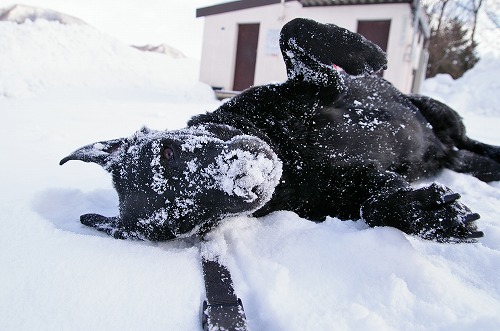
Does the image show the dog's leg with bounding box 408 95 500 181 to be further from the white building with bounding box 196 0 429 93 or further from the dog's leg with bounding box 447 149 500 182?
the white building with bounding box 196 0 429 93

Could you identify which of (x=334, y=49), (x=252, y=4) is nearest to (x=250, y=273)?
(x=334, y=49)

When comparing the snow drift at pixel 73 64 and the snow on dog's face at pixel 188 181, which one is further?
the snow drift at pixel 73 64

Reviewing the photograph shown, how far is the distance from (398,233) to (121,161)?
121cm

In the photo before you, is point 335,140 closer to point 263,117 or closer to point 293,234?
point 263,117

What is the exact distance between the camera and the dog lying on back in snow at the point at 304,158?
138 centimetres

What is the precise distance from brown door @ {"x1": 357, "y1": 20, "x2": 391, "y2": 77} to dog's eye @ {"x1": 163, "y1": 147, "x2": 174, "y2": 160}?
1044cm

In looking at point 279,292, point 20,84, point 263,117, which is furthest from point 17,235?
point 20,84

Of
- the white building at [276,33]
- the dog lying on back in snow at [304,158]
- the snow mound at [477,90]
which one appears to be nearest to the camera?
the dog lying on back in snow at [304,158]

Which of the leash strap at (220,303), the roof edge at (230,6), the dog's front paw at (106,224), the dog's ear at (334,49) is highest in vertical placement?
the roof edge at (230,6)

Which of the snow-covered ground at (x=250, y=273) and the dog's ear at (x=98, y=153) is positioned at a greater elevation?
the dog's ear at (x=98, y=153)

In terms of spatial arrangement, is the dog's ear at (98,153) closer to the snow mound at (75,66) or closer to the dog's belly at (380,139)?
the dog's belly at (380,139)

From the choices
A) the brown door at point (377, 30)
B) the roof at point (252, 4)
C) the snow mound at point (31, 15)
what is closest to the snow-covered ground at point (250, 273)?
the brown door at point (377, 30)

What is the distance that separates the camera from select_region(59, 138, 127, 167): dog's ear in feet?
5.75

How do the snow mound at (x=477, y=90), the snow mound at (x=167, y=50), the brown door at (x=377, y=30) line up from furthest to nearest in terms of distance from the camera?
the snow mound at (x=167, y=50) → the snow mound at (x=477, y=90) → the brown door at (x=377, y=30)
